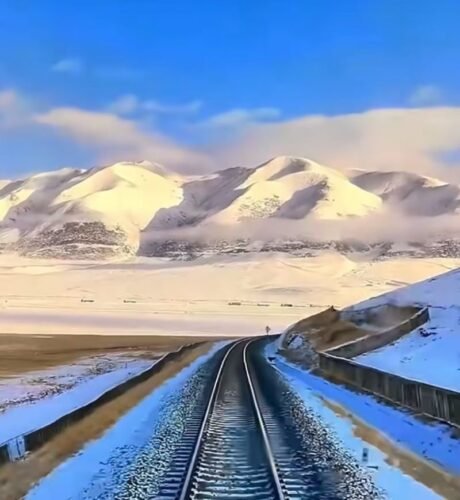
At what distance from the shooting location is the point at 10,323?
112 metres

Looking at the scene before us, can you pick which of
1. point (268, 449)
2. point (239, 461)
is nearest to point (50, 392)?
point (268, 449)

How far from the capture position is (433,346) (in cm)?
4069

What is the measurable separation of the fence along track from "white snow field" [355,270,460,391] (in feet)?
23.6

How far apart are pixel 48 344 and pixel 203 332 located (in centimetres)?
4280

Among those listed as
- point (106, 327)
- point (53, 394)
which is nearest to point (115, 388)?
point (53, 394)

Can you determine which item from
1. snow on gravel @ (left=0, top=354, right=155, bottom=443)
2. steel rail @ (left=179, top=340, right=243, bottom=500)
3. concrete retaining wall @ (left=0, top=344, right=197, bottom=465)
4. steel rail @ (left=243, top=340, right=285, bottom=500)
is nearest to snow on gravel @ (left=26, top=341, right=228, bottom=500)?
steel rail @ (left=179, top=340, right=243, bottom=500)

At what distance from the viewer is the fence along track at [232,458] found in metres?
12.2

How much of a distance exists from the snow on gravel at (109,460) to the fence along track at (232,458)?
0.80 meters

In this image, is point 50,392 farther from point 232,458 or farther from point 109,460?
point 232,458

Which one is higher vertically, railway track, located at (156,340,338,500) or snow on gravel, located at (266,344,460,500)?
railway track, located at (156,340,338,500)

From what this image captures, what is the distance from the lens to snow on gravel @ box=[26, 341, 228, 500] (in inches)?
490

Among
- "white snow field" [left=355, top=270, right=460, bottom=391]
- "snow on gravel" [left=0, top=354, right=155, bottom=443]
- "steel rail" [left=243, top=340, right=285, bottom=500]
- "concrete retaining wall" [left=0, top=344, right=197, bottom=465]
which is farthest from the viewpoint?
"white snow field" [left=355, top=270, right=460, bottom=391]

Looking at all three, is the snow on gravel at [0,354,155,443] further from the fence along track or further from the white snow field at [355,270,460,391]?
the white snow field at [355,270,460,391]

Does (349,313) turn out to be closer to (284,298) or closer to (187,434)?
(187,434)
